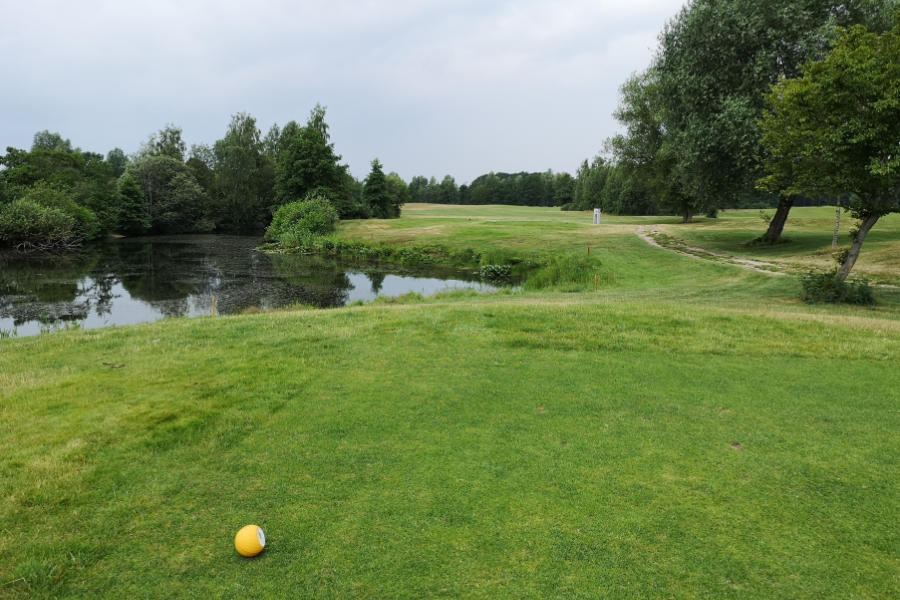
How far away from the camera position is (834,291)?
1498cm

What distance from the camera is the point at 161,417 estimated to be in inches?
244

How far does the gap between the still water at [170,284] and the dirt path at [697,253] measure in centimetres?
1238

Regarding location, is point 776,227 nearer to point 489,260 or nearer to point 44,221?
point 489,260

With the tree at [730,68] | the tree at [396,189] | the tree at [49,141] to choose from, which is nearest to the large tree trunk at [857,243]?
the tree at [730,68]

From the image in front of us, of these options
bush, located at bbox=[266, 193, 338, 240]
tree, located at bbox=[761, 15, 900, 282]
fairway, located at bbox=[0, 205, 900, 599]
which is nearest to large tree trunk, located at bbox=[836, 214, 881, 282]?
tree, located at bbox=[761, 15, 900, 282]

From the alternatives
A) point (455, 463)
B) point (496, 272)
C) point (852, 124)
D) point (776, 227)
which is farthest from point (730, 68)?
point (455, 463)

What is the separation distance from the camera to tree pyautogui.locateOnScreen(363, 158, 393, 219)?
70.4 meters

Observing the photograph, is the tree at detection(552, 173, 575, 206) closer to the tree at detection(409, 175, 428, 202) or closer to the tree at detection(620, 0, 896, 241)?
the tree at detection(409, 175, 428, 202)

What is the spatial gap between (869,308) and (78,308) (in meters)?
29.1

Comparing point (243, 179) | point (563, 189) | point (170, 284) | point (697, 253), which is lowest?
point (170, 284)

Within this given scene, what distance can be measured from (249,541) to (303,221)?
5148 cm

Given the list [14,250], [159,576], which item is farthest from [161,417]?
[14,250]

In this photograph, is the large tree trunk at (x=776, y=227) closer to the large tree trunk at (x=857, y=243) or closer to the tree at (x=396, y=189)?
the large tree trunk at (x=857, y=243)

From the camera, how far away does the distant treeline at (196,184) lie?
54156mm
